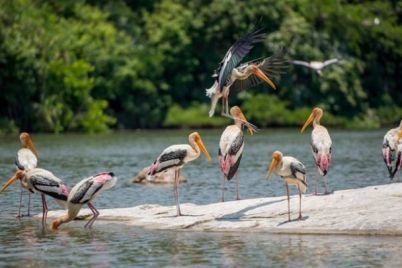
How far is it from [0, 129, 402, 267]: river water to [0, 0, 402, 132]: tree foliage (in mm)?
11214

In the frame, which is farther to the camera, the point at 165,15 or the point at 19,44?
the point at 165,15

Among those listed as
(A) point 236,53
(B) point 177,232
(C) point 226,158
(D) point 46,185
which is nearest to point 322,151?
(C) point 226,158

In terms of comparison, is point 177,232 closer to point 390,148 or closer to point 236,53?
point 236,53

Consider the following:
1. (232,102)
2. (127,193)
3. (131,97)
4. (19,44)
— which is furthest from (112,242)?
(232,102)

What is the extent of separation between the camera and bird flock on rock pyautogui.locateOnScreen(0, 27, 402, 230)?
2120 cm

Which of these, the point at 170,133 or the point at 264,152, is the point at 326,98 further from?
the point at 264,152

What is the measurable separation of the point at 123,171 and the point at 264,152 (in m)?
9.44

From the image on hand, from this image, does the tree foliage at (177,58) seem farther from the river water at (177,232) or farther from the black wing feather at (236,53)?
the black wing feather at (236,53)

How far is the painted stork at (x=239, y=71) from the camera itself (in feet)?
79.1

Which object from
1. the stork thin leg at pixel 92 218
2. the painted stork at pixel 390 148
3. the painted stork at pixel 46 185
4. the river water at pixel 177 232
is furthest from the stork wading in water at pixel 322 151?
the painted stork at pixel 46 185

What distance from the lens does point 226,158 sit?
22.5 meters

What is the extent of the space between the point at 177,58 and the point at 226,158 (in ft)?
160

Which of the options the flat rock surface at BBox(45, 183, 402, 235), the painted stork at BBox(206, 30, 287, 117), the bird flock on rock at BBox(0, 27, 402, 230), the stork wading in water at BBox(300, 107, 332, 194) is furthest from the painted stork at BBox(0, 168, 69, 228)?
the stork wading in water at BBox(300, 107, 332, 194)

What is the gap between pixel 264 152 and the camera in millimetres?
44375
